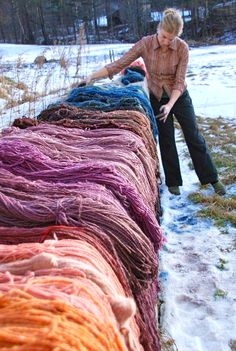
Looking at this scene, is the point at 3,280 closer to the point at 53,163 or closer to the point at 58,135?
the point at 53,163

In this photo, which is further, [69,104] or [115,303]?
[69,104]

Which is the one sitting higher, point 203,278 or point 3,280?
point 3,280

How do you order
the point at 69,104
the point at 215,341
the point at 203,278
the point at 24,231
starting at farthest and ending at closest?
the point at 69,104 < the point at 203,278 < the point at 215,341 < the point at 24,231

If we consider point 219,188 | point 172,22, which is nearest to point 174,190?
point 219,188

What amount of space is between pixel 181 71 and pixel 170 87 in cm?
20

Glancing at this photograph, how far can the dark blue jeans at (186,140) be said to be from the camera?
445 centimetres

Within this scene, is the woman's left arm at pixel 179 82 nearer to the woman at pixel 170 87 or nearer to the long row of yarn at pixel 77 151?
the woman at pixel 170 87

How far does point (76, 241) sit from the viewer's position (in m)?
1.42

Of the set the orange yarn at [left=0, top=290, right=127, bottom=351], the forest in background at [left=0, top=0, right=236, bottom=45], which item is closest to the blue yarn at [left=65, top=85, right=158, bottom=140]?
the orange yarn at [left=0, top=290, right=127, bottom=351]

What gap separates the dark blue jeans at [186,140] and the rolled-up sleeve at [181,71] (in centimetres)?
23

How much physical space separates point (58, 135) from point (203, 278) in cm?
141

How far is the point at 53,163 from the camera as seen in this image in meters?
2.14

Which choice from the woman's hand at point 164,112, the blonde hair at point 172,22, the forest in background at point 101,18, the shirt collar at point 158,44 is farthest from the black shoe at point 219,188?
the forest in background at point 101,18

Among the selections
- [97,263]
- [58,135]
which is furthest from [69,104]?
[97,263]
